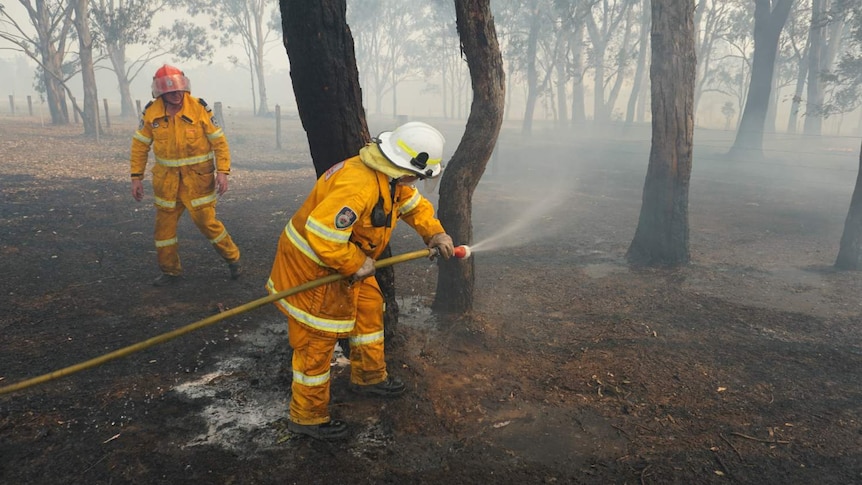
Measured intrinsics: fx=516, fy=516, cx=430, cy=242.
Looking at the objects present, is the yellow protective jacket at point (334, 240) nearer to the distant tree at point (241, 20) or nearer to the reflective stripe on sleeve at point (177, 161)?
the reflective stripe on sleeve at point (177, 161)

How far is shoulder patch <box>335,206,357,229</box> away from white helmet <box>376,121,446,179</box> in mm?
373

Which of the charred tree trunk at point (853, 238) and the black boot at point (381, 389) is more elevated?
the charred tree trunk at point (853, 238)

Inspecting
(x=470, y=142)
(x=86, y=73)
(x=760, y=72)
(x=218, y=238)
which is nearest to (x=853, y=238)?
(x=470, y=142)

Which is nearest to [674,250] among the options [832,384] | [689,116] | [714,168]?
[689,116]

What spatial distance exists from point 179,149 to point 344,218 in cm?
314

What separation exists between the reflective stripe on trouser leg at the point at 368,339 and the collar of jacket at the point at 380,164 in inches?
30.9

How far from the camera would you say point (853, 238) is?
6.41 metres

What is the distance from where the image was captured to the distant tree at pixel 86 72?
18062 millimetres

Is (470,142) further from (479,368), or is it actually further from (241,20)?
(241,20)

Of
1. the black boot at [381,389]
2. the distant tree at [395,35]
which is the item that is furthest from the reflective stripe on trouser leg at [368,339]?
the distant tree at [395,35]

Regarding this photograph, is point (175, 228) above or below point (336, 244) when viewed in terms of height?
below

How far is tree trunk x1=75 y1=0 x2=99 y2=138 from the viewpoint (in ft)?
59.3

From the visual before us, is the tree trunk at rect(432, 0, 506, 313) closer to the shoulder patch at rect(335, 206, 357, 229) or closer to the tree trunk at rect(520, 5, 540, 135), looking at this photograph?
the shoulder patch at rect(335, 206, 357, 229)

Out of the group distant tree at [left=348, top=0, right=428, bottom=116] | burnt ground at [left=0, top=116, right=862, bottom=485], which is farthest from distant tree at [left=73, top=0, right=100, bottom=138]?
distant tree at [left=348, top=0, right=428, bottom=116]
